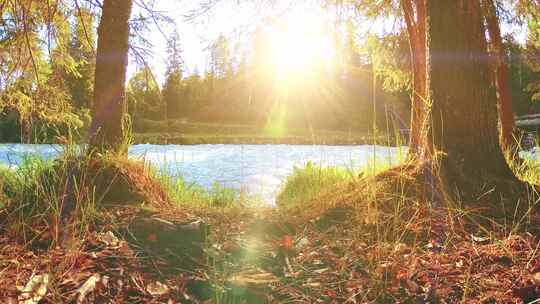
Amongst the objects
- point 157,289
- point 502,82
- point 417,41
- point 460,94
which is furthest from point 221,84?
point 157,289

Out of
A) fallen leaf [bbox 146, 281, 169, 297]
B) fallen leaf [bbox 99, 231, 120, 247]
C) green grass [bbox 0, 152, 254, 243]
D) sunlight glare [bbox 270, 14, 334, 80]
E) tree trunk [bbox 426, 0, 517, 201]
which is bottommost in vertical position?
fallen leaf [bbox 146, 281, 169, 297]

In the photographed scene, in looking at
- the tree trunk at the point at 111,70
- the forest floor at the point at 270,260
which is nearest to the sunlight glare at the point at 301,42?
the tree trunk at the point at 111,70

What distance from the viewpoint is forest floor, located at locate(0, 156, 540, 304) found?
1979mm

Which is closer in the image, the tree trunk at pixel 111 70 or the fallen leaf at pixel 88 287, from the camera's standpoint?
the fallen leaf at pixel 88 287

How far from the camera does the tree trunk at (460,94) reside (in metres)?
3.37

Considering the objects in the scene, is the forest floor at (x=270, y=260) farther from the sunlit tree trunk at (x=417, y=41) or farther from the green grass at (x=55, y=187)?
the sunlit tree trunk at (x=417, y=41)

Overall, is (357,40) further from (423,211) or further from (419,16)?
(423,211)

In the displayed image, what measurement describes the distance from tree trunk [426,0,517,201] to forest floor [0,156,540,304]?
0.53 metres

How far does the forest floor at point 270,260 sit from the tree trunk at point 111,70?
155 centimetres

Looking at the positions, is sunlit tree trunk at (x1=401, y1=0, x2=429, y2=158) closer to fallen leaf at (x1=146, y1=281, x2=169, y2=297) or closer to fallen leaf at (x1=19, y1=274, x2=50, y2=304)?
fallen leaf at (x1=146, y1=281, x2=169, y2=297)

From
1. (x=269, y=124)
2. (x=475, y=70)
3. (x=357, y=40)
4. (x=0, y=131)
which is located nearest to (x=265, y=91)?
(x=269, y=124)

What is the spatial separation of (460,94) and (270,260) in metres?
2.00

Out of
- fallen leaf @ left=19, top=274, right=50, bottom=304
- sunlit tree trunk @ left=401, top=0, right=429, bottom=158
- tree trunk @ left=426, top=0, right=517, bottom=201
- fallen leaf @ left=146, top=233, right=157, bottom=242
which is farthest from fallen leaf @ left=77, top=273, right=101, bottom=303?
sunlit tree trunk @ left=401, top=0, right=429, bottom=158

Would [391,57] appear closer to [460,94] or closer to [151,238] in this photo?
[460,94]
